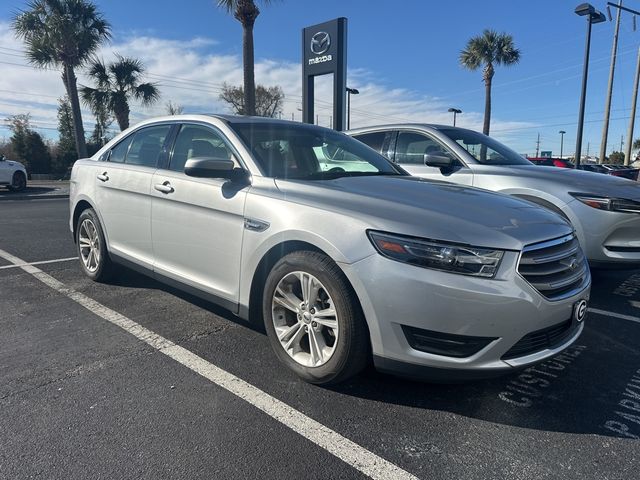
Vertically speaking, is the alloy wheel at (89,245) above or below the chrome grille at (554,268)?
Result: below

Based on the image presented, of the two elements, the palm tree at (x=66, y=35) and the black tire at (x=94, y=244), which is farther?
the palm tree at (x=66, y=35)

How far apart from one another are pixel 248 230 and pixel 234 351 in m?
0.89

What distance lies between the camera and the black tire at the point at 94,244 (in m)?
4.70

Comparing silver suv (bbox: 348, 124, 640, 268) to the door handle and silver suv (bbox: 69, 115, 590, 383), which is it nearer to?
silver suv (bbox: 69, 115, 590, 383)

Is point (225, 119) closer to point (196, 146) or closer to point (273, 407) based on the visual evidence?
point (196, 146)

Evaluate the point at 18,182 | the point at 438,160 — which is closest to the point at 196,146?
the point at 438,160

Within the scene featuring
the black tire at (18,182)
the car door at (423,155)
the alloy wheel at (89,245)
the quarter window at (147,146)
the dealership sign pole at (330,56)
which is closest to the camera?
the quarter window at (147,146)

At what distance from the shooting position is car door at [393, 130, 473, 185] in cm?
549

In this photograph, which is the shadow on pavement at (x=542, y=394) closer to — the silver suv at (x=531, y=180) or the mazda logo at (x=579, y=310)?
the mazda logo at (x=579, y=310)

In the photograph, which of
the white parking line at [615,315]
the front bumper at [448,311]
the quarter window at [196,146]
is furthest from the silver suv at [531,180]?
the front bumper at [448,311]

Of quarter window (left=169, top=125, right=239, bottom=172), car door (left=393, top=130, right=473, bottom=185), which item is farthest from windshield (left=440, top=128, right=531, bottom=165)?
quarter window (left=169, top=125, right=239, bottom=172)

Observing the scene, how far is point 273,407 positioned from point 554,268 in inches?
67.3

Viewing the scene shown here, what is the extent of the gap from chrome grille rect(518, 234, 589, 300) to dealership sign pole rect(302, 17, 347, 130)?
11.4 metres

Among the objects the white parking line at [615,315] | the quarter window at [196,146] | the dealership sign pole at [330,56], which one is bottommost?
the white parking line at [615,315]
